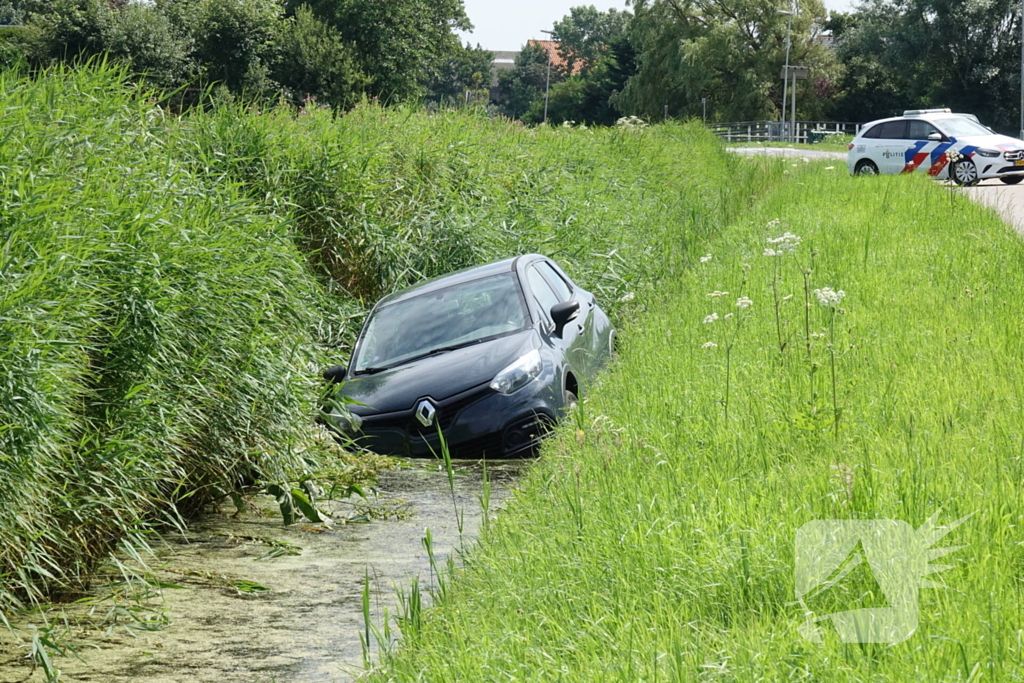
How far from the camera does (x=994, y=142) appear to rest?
24359 millimetres

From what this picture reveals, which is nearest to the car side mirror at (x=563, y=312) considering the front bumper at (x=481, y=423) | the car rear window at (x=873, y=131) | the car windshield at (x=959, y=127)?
the front bumper at (x=481, y=423)

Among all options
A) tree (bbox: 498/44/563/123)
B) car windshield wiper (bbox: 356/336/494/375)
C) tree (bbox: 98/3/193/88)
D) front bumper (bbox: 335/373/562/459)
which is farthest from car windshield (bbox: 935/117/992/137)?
tree (bbox: 498/44/563/123)

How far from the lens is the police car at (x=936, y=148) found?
2362cm

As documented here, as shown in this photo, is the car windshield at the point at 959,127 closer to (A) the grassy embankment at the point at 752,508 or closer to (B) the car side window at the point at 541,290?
(A) the grassy embankment at the point at 752,508

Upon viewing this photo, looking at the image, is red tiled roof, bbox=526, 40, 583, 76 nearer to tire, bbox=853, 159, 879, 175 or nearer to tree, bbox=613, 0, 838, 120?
tree, bbox=613, 0, 838, 120


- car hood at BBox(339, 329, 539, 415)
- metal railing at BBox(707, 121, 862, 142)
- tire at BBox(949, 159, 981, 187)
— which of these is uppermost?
metal railing at BBox(707, 121, 862, 142)

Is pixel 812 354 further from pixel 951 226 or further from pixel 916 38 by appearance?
pixel 916 38

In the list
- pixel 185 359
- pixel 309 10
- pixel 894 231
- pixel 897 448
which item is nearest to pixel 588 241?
pixel 894 231

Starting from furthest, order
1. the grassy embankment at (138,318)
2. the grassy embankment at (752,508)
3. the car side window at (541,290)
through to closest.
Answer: the car side window at (541,290) → the grassy embankment at (138,318) → the grassy embankment at (752,508)

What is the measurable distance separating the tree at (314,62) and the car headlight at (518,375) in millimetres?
54682

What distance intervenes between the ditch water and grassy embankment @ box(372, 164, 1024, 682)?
2.24 ft

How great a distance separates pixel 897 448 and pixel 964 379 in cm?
147

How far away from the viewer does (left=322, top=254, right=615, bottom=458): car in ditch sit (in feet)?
27.1

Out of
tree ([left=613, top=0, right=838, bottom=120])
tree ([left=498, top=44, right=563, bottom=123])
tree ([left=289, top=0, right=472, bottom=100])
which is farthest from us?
tree ([left=498, top=44, right=563, bottom=123])
